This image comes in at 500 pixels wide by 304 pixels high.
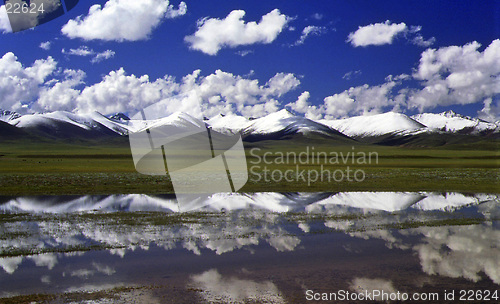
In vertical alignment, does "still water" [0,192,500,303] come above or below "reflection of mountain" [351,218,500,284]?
above

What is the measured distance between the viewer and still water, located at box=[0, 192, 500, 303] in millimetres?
14809

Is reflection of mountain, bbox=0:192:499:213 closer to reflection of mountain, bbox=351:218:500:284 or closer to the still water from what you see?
the still water

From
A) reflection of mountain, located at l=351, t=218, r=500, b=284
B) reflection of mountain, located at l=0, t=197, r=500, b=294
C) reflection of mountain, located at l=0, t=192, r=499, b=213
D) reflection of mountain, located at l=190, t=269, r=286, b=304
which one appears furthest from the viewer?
reflection of mountain, located at l=0, t=192, r=499, b=213

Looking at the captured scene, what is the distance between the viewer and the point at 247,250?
20.0 meters

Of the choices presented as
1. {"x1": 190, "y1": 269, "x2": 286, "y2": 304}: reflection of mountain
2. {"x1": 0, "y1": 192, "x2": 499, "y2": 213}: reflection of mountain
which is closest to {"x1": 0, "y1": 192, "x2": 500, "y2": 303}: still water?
{"x1": 190, "y1": 269, "x2": 286, "y2": 304}: reflection of mountain

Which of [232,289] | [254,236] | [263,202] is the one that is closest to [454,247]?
[254,236]

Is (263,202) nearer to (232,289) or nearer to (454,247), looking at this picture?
(454,247)

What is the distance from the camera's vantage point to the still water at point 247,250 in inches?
583

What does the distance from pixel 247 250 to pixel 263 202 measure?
17082 mm

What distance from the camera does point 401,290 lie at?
571 inches

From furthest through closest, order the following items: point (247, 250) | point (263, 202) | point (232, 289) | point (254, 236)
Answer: point (263, 202), point (254, 236), point (247, 250), point (232, 289)

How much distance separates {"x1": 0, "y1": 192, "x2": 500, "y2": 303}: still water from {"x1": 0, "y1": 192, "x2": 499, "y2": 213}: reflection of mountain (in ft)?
1.10

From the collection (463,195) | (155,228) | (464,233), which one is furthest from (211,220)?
(463,195)

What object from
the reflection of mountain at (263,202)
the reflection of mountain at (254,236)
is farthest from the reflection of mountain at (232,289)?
the reflection of mountain at (263,202)
